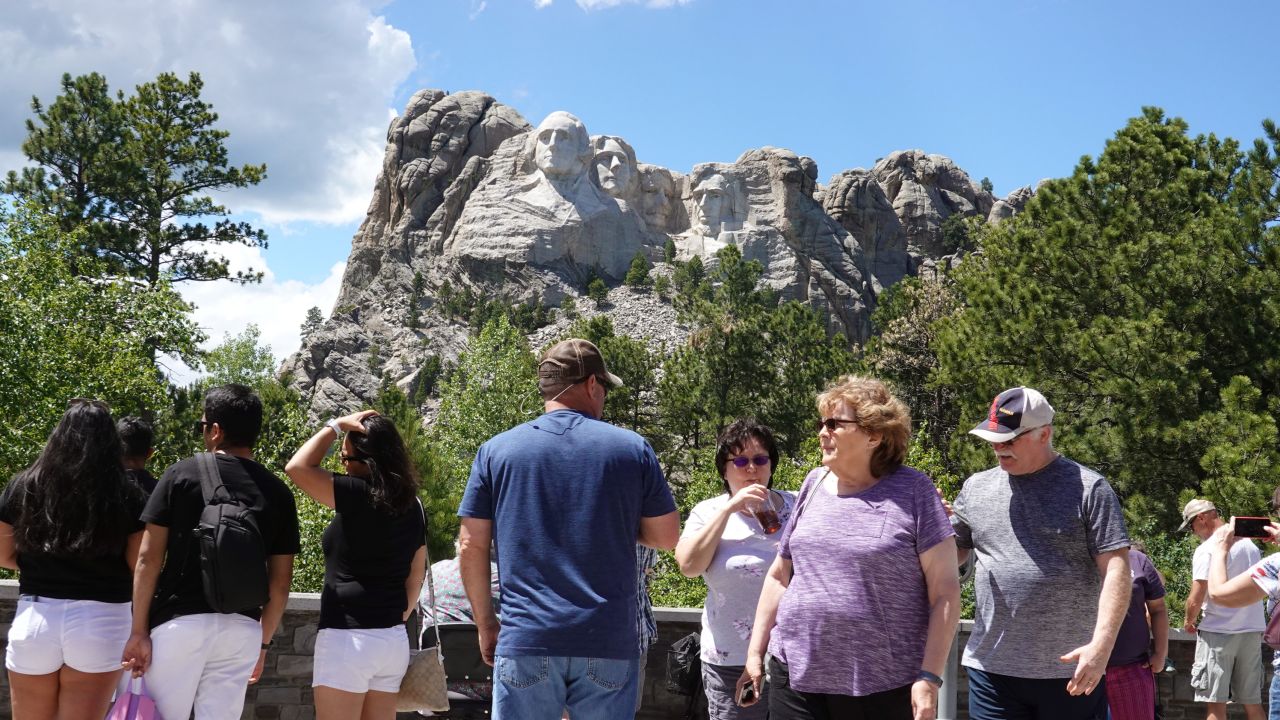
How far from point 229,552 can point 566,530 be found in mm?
1160

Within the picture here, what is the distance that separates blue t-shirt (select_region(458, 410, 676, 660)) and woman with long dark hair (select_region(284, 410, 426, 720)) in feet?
2.53

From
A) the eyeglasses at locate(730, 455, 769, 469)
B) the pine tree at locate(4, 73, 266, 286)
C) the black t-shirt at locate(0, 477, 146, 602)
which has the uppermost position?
the pine tree at locate(4, 73, 266, 286)

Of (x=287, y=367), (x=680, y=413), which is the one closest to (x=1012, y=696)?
(x=680, y=413)

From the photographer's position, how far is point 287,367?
8438 centimetres

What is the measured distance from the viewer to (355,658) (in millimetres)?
3771

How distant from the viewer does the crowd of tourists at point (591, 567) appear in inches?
116

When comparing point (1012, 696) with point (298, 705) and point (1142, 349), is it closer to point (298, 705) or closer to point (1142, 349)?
point (298, 705)

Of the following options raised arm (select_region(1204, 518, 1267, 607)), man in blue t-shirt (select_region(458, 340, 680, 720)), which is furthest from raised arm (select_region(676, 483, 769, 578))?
raised arm (select_region(1204, 518, 1267, 607))

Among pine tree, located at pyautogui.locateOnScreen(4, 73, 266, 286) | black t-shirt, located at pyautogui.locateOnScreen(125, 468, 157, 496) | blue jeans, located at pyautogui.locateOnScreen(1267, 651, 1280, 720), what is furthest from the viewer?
pine tree, located at pyautogui.locateOnScreen(4, 73, 266, 286)

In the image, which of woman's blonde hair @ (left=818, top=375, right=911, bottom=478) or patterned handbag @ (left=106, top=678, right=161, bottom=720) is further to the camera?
patterned handbag @ (left=106, top=678, right=161, bottom=720)

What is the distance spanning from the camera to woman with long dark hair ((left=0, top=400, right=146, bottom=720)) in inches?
146

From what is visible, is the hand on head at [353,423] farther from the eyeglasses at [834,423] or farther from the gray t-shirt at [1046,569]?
the gray t-shirt at [1046,569]

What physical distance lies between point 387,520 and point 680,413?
1214 inches

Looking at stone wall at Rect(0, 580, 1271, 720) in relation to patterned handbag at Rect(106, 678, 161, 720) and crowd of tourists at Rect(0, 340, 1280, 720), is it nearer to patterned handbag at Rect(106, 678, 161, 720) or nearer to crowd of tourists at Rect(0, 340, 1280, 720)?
crowd of tourists at Rect(0, 340, 1280, 720)
